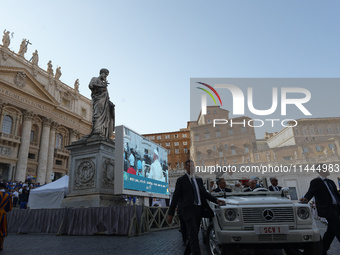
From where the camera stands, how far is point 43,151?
3644 centimetres

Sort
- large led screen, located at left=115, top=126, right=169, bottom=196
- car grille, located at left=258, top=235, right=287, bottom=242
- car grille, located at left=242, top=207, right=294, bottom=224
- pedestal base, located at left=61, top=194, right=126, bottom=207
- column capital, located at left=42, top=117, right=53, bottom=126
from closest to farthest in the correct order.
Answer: car grille, located at left=258, top=235, right=287, bottom=242
car grille, located at left=242, top=207, right=294, bottom=224
pedestal base, located at left=61, top=194, right=126, bottom=207
large led screen, located at left=115, top=126, right=169, bottom=196
column capital, located at left=42, top=117, right=53, bottom=126

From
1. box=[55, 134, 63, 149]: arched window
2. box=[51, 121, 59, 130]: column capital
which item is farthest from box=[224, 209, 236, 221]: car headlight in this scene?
box=[55, 134, 63, 149]: arched window

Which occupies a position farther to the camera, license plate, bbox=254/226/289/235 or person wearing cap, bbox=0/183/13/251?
person wearing cap, bbox=0/183/13/251

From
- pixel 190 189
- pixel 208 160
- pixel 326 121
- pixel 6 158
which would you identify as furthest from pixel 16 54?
pixel 326 121

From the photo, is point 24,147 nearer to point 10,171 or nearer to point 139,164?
point 10,171

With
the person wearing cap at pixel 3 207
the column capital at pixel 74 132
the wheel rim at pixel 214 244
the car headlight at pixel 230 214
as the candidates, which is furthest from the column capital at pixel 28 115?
the car headlight at pixel 230 214

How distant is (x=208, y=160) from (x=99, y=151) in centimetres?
1846

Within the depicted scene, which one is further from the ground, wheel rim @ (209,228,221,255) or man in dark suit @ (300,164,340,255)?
man in dark suit @ (300,164,340,255)

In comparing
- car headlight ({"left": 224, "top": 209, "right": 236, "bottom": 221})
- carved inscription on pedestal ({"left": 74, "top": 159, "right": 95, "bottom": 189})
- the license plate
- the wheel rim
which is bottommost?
the wheel rim

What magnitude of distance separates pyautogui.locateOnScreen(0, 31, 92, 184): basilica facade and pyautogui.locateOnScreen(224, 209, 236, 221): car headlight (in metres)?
33.9

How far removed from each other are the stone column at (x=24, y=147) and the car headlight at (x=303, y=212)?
35.3 metres

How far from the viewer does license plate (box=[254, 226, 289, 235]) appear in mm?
3756

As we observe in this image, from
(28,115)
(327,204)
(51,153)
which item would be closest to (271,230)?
(327,204)

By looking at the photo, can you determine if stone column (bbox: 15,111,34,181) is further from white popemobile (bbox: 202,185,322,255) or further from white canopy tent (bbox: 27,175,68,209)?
white popemobile (bbox: 202,185,322,255)
